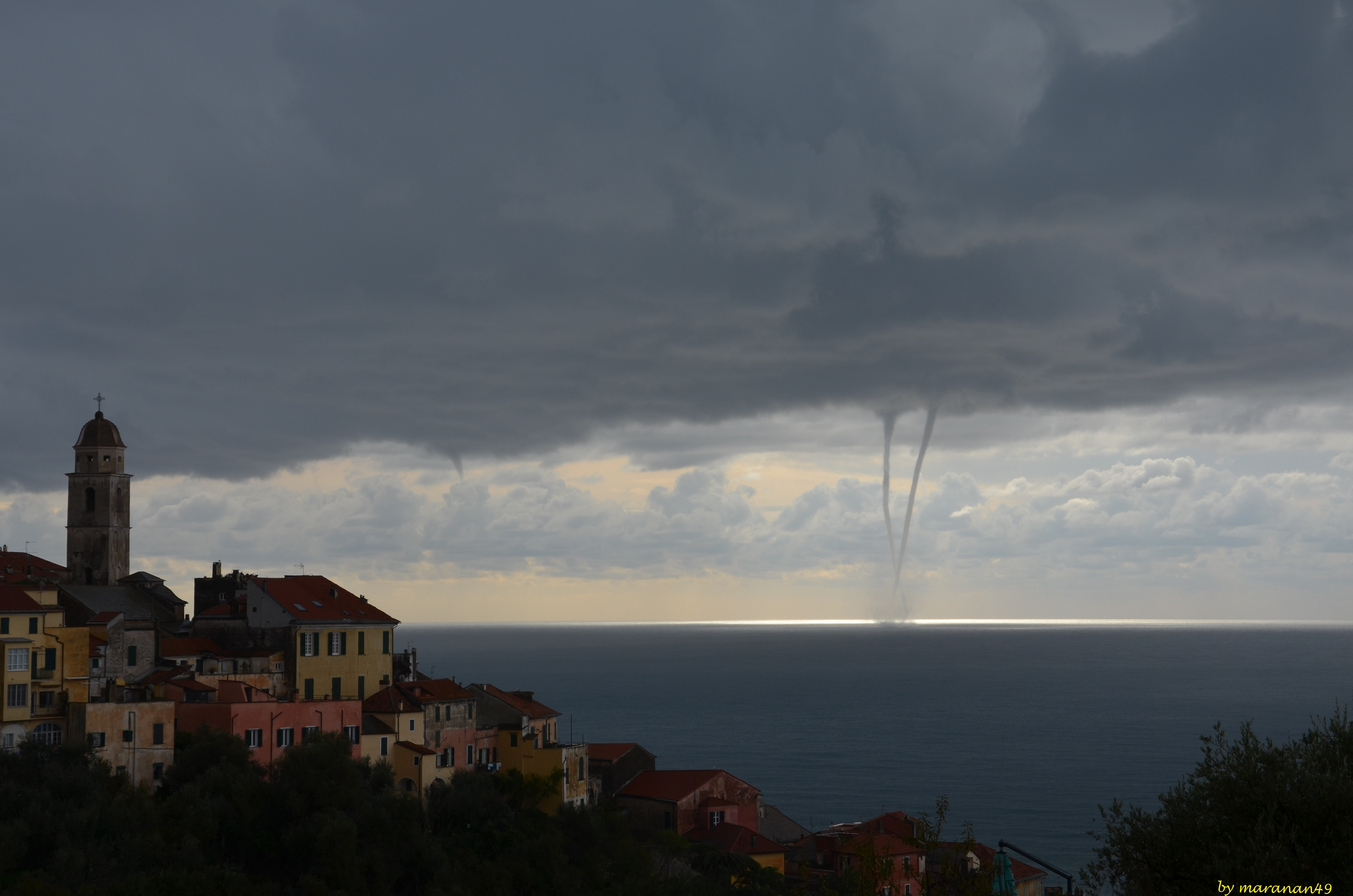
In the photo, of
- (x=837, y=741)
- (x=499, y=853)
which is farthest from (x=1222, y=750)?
(x=837, y=741)

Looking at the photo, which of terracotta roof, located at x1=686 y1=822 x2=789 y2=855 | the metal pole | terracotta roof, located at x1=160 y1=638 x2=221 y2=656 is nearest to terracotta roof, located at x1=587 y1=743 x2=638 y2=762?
terracotta roof, located at x1=686 y1=822 x2=789 y2=855

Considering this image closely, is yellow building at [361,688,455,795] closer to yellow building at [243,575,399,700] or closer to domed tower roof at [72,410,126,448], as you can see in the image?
yellow building at [243,575,399,700]

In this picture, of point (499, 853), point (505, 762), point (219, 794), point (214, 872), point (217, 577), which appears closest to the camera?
point (214, 872)

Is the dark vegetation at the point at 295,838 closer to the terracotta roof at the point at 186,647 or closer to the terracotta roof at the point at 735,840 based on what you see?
the terracotta roof at the point at 735,840

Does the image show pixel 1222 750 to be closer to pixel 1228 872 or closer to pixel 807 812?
pixel 1228 872

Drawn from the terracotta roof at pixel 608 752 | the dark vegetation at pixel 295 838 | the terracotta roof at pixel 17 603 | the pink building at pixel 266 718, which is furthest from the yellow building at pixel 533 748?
the terracotta roof at pixel 17 603

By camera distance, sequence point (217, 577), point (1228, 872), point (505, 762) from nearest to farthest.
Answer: point (1228, 872), point (505, 762), point (217, 577)
